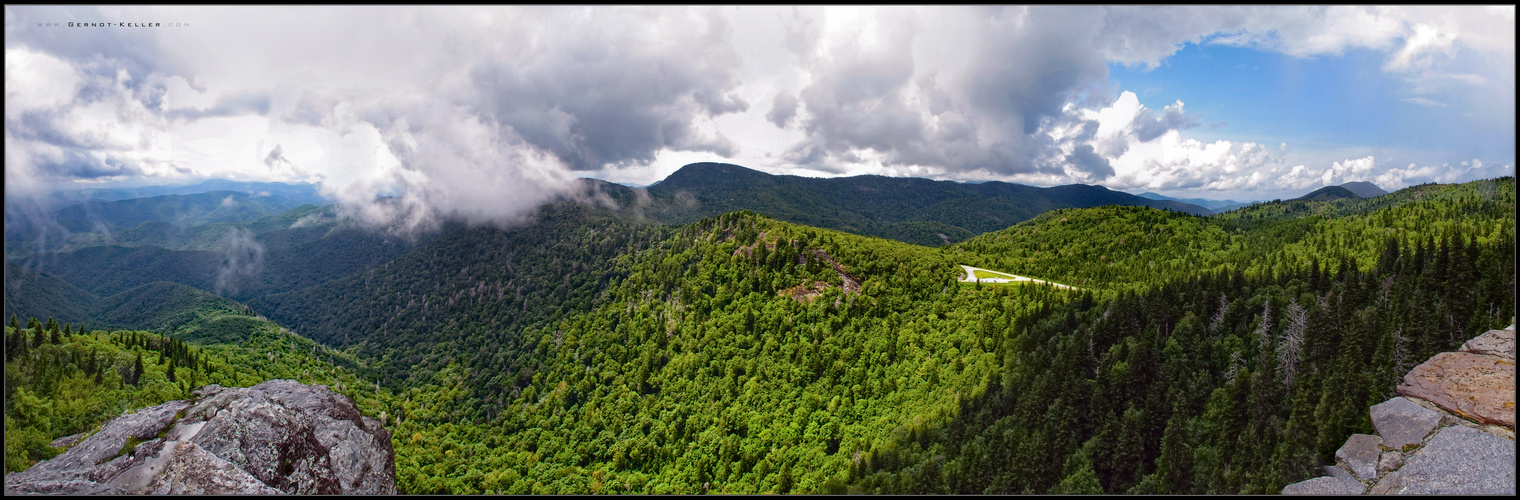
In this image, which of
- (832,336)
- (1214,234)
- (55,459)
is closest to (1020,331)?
(832,336)

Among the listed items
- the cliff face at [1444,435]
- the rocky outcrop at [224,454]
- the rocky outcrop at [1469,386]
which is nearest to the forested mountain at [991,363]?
the cliff face at [1444,435]

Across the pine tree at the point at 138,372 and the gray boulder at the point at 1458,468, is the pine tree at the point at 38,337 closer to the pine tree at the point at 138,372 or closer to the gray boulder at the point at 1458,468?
the pine tree at the point at 138,372

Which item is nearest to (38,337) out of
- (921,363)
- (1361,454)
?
(921,363)

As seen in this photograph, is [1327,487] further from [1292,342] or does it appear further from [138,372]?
[138,372]

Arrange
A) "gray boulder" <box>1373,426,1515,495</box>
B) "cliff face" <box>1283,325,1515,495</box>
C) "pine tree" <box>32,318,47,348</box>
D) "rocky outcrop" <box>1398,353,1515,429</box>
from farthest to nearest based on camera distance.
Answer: "pine tree" <box>32,318,47,348</box>
"rocky outcrop" <box>1398,353,1515,429</box>
"cliff face" <box>1283,325,1515,495</box>
"gray boulder" <box>1373,426,1515,495</box>

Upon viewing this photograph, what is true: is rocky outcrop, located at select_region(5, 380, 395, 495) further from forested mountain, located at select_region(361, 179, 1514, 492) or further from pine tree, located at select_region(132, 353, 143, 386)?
forested mountain, located at select_region(361, 179, 1514, 492)

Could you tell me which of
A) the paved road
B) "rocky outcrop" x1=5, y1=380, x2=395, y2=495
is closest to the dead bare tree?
the paved road

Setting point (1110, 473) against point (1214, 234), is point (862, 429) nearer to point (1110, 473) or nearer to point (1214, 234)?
point (1110, 473)
